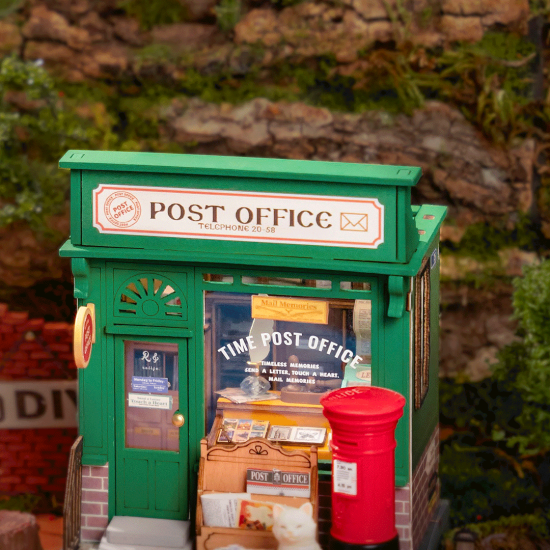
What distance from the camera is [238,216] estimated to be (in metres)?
7.80

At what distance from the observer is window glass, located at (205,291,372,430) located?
8.02m

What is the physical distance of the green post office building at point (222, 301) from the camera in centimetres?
767

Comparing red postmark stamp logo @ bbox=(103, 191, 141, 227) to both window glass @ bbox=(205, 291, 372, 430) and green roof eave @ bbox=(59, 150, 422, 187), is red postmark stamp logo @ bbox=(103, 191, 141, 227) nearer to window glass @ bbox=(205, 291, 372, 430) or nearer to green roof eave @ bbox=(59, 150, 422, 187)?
green roof eave @ bbox=(59, 150, 422, 187)

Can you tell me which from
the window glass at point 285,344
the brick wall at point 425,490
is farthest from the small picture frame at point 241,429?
the brick wall at point 425,490

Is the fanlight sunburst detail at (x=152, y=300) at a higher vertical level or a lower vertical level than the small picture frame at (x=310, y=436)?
higher

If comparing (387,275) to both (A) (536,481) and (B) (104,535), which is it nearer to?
(B) (104,535)

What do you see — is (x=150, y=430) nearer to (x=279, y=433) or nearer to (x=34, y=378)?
(x=279, y=433)

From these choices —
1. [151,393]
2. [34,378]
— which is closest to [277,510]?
[151,393]

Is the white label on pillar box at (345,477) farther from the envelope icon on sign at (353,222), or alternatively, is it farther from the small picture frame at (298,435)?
the envelope icon on sign at (353,222)

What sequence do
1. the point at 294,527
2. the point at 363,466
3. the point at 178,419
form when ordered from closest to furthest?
1. the point at 363,466
2. the point at 294,527
3. the point at 178,419

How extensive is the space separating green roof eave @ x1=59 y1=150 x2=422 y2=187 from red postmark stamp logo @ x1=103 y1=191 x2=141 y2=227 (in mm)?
212

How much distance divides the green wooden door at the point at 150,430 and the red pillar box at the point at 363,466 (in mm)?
1409

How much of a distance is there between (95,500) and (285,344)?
80.6 inches

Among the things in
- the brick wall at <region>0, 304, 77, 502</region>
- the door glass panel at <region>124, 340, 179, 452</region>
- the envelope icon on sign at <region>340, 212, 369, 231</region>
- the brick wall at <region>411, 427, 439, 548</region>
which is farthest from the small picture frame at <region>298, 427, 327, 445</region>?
the brick wall at <region>0, 304, 77, 502</region>
